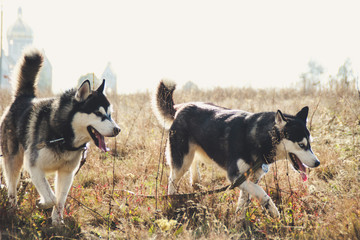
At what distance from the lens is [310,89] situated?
12344mm

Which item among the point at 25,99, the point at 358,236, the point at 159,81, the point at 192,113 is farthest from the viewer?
the point at 159,81

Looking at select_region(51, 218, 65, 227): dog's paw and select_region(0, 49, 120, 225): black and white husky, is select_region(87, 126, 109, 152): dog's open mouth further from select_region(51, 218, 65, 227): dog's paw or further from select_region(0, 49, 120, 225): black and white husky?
select_region(51, 218, 65, 227): dog's paw

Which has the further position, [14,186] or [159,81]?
[159,81]

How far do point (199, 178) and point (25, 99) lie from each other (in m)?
2.46

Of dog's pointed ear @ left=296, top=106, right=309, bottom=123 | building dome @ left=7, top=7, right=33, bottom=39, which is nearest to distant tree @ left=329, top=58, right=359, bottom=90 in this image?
dog's pointed ear @ left=296, top=106, right=309, bottom=123

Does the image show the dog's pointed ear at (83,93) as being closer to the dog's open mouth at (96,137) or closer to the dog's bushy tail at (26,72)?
the dog's open mouth at (96,137)

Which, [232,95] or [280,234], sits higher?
[232,95]

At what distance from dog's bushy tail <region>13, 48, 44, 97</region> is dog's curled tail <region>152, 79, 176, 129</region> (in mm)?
1654

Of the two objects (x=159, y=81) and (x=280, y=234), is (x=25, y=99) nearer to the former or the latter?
(x=159, y=81)

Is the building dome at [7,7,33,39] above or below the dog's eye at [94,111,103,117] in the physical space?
above

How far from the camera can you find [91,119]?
3.43 meters

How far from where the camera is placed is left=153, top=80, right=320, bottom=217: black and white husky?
11.5 feet

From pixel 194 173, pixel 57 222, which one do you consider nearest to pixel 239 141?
pixel 194 173

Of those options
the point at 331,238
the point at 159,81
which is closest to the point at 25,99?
the point at 159,81
